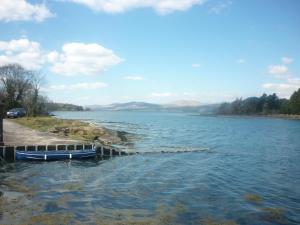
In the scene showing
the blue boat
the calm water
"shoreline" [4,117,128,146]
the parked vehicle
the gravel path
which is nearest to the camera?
the calm water

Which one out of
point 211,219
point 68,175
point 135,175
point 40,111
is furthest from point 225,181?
point 40,111

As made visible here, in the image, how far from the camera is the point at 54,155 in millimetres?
40906

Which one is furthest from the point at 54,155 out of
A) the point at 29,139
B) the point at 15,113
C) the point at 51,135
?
the point at 15,113

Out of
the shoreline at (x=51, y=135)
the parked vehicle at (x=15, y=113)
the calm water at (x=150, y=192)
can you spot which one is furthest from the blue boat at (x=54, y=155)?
the parked vehicle at (x=15, y=113)

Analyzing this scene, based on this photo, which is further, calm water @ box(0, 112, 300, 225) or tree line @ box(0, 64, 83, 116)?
tree line @ box(0, 64, 83, 116)

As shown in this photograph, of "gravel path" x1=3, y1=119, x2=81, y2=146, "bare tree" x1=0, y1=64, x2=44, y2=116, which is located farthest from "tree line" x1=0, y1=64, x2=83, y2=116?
"gravel path" x1=3, y1=119, x2=81, y2=146

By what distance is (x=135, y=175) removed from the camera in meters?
34.0

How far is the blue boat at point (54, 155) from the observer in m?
39.8

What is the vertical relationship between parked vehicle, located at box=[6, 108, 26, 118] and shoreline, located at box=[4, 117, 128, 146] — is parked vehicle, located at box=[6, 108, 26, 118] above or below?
above

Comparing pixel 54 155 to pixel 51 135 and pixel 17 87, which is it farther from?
pixel 17 87

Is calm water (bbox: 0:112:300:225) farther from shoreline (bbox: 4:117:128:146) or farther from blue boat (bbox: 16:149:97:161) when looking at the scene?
shoreline (bbox: 4:117:128:146)

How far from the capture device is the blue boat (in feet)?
130

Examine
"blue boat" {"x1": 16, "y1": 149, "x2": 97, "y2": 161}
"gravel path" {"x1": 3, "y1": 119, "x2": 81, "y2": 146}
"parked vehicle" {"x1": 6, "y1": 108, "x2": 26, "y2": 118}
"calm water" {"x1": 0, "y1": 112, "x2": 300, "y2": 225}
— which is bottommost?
"calm water" {"x1": 0, "y1": 112, "x2": 300, "y2": 225}

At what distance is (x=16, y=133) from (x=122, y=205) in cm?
3350
